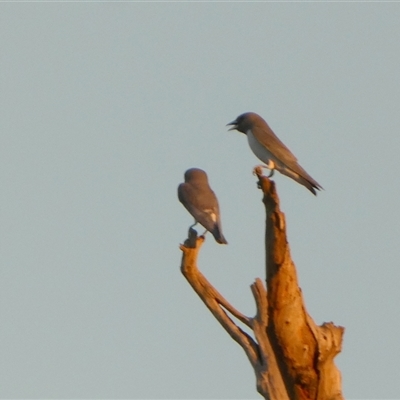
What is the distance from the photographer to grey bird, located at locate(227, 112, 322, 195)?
13.5 metres

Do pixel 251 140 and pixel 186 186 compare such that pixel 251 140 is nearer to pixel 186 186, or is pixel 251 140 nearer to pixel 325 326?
pixel 186 186

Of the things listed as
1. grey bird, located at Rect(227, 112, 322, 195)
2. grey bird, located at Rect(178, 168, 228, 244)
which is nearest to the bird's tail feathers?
grey bird, located at Rect(178, 168, 228, 244)

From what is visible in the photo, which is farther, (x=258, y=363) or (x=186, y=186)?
(x=186, y=186)

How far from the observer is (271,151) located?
14133mm

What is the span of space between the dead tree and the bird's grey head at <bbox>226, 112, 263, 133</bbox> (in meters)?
4.22

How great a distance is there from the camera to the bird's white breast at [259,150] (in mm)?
14174

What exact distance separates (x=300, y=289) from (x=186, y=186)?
414cm

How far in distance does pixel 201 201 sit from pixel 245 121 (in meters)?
1.74

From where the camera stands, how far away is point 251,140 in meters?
14.7

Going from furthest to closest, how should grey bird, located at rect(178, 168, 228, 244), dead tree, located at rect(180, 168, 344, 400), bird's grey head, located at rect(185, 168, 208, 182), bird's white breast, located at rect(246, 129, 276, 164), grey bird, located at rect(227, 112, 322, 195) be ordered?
bird's grey head, located at rect(185, 168, 208, 182) → bird's white breast, located at rect(246, 129, 276, 164) → grey bird, located at rect(178, 168, 228, 244) → grey bird, located at rect(227, 112, 322, 195) → dead tree, located at rect(180, 168, 344, 400)

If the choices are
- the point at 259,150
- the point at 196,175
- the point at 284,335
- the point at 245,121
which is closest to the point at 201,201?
the point at 196,175

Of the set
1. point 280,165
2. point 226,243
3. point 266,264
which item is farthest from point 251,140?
point 266,264

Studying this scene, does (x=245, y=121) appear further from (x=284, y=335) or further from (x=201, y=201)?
(x=284, y=335)

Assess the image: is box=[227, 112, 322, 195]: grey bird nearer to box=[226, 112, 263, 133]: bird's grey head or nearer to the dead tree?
box=[226, 112, 263, 133]: bird's grey head
